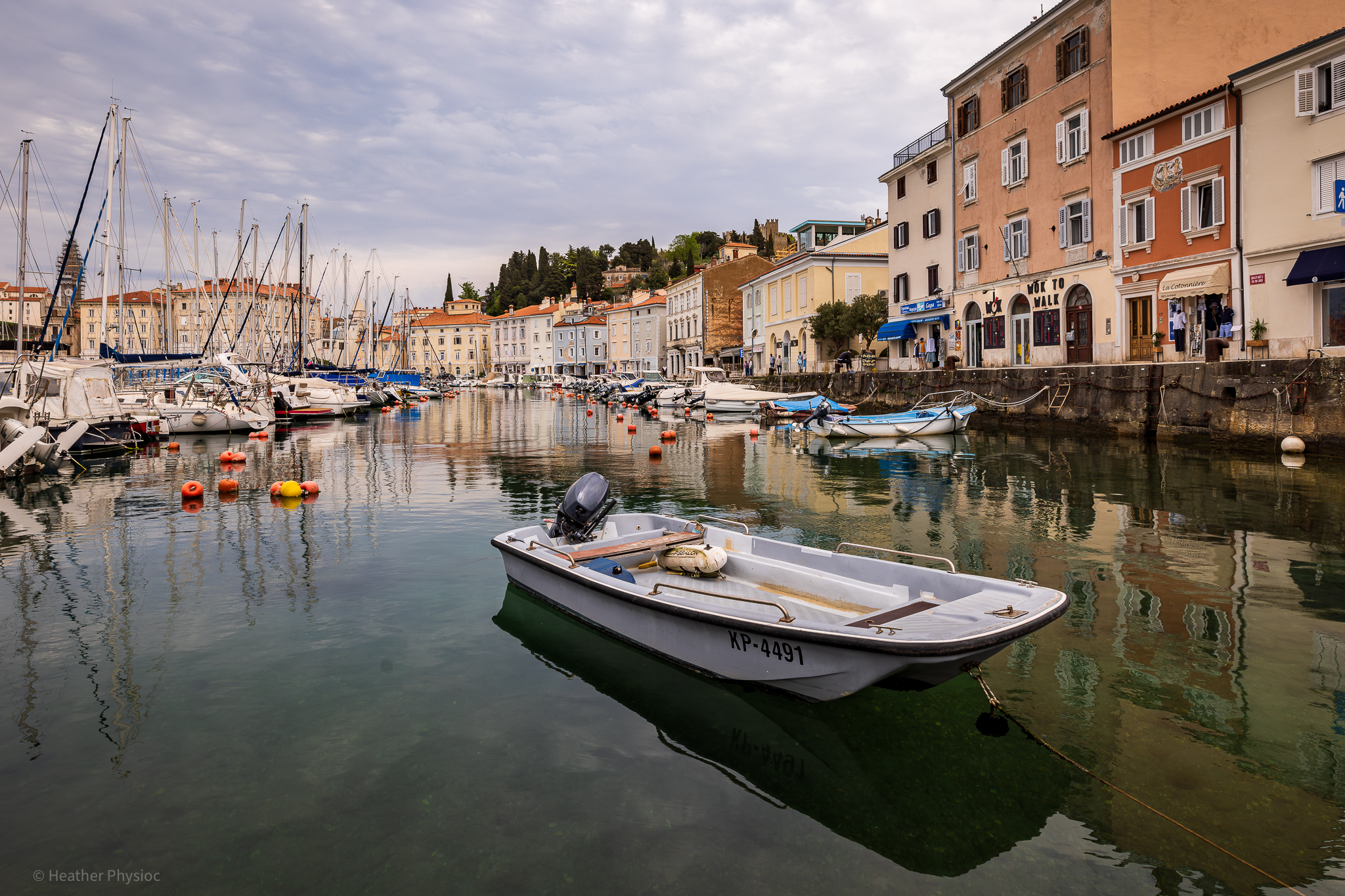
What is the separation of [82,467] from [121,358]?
36.7 ft

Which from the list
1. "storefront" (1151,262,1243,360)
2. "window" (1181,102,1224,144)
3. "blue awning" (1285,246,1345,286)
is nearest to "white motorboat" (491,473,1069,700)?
"blue awning" (1285,246,1345,286)

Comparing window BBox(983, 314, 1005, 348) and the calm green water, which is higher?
window BBox(983, 314, 1005, 348)

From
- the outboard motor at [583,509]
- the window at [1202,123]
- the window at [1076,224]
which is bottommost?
the outboard motor at [583,509]

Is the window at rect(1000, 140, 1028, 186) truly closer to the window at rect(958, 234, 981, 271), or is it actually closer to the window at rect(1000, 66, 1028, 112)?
the window at rect(1000, 66, 1028, 112)

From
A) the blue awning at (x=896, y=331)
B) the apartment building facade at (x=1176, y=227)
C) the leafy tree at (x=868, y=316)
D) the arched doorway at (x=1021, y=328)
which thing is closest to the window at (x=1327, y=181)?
Answer: the apartment building facade at (x=1176, y=227)

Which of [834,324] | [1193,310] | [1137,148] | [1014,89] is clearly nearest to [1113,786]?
[1193,310]

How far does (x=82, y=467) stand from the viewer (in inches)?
909

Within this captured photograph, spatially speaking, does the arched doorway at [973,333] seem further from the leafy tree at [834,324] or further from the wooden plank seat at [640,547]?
the wooden plank seat at [640,547]

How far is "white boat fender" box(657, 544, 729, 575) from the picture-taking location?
27.3ft

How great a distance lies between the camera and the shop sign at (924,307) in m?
38.7

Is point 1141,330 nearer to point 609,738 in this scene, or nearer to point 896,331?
point 896,331

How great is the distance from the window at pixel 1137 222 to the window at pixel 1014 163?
6153 mm

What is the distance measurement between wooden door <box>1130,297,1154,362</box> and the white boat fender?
24.0m

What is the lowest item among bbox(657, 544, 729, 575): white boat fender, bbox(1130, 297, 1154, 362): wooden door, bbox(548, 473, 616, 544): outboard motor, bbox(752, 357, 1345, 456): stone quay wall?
bbox(657, 544, 729, 575): white boat fender
